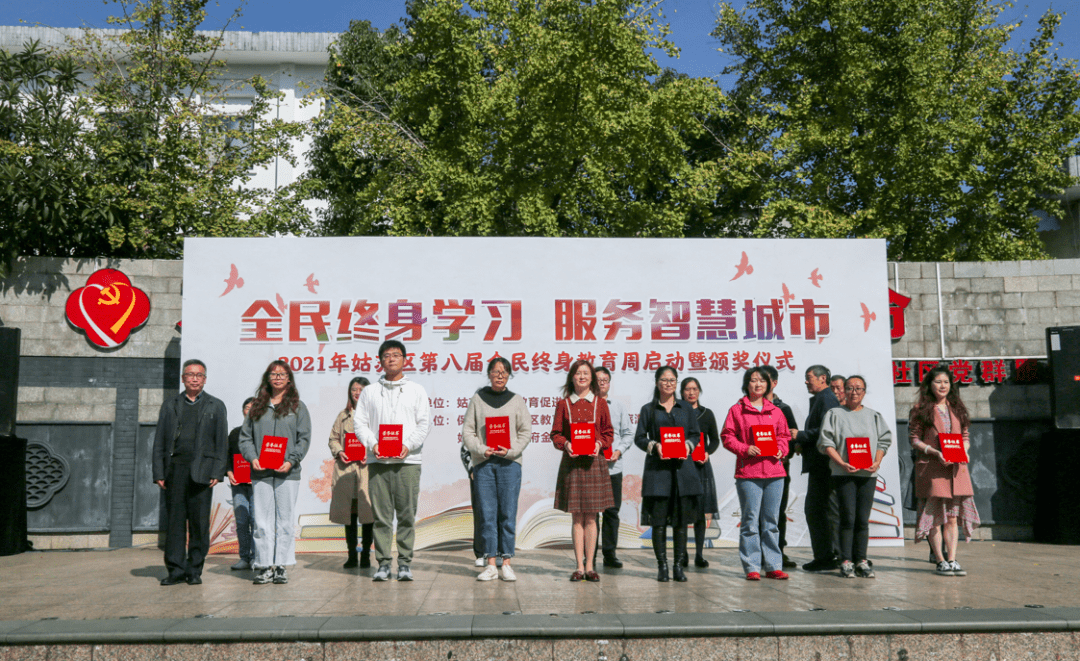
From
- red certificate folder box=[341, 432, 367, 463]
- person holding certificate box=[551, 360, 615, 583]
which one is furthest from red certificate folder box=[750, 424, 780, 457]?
red certificate folder box=[341, 432, 367, 463]

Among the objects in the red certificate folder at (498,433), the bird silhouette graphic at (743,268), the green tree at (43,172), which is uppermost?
the green tree at (43,172)

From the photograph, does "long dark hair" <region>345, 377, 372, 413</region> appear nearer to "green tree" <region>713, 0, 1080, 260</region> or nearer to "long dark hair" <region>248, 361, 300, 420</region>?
"long dark hair" <region>248, 361, 300, 420</region>

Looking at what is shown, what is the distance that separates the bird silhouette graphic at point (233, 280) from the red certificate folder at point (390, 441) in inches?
121

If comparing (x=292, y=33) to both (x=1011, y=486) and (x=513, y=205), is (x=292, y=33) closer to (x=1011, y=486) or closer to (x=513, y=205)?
(x=513, y=205)

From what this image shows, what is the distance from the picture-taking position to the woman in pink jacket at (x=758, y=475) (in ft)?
22.9

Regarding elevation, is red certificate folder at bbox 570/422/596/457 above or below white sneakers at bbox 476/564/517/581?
above

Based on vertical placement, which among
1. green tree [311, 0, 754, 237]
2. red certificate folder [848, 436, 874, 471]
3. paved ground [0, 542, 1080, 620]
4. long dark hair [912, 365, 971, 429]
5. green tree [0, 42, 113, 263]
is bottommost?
paved ground [0, 542, 1080, 620]

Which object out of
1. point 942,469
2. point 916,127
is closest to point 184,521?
point 942,469

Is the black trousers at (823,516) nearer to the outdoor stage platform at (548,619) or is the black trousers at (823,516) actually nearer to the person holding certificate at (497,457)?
the outdoor stage platform at (548,619)

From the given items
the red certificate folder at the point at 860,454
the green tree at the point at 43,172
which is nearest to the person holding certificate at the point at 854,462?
the red certificate folder at the point at 860,454

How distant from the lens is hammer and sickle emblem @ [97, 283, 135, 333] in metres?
9.99

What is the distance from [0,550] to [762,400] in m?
7.50

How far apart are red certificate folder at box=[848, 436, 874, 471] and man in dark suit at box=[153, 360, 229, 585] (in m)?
4.80

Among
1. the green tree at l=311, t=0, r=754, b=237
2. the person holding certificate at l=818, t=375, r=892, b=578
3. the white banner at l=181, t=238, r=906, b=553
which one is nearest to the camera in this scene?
the person holding certificate at l=818, t=375, r=892, b=578
